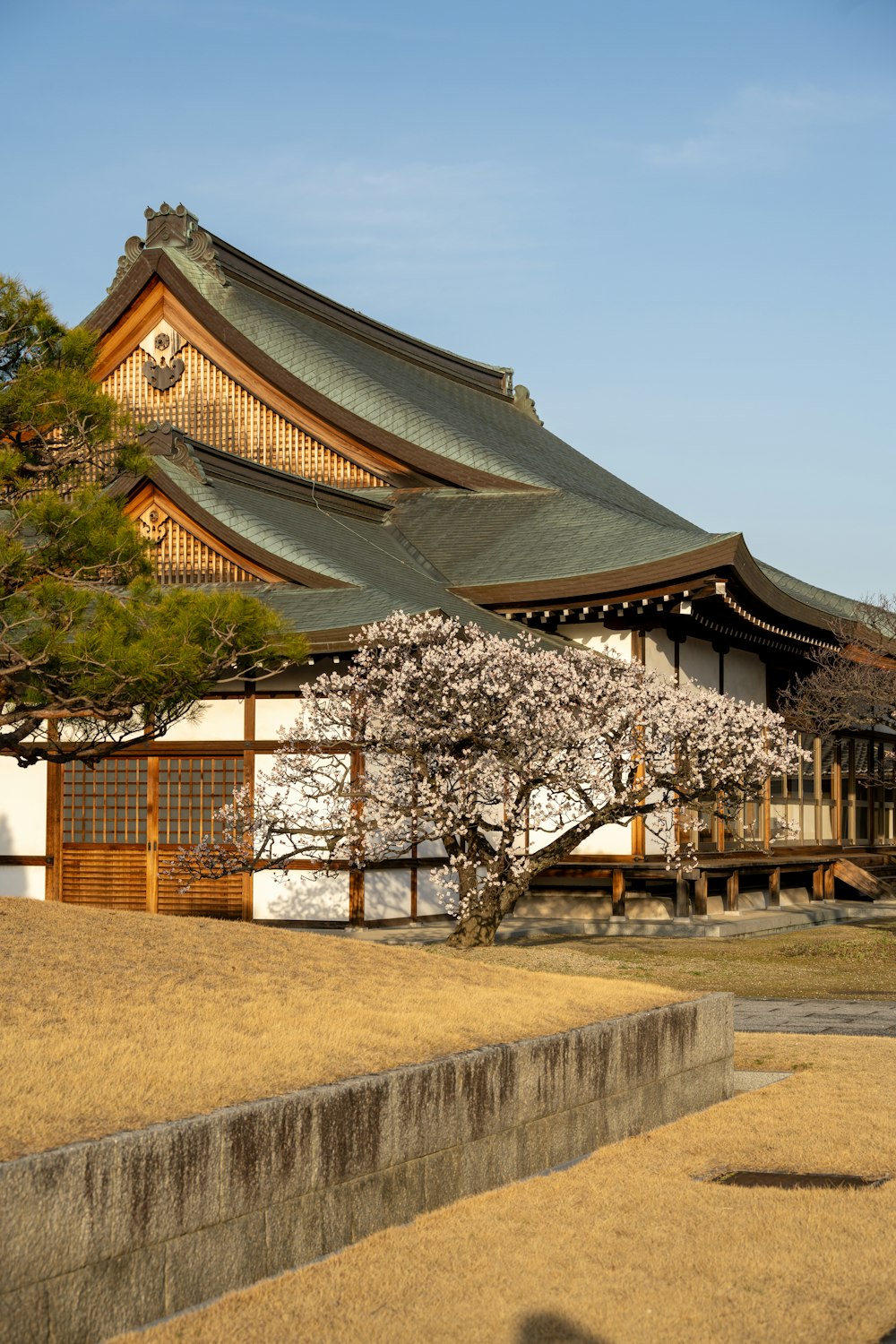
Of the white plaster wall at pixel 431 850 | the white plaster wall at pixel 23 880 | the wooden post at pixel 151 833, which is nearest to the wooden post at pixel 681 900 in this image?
the white plaster wall at pixel 431 850

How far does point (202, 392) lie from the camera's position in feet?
90.4

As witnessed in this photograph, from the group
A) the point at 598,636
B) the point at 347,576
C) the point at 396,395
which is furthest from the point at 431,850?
the point at 396,395

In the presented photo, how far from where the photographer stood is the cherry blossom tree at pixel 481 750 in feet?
54.6

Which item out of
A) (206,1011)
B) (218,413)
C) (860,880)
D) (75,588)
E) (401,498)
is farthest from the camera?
(860,880)

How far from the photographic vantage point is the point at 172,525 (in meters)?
22.1

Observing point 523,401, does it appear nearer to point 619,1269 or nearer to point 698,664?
point 698,664

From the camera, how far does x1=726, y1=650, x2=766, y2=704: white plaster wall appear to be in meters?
26.2

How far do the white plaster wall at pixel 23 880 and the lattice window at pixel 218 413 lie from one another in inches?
365

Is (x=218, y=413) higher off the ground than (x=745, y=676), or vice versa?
(x=218, y=413)

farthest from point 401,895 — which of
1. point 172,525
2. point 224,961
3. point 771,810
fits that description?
point 224,961

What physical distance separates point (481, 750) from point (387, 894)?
421cm

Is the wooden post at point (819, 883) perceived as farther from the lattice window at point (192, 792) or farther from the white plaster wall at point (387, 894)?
the lattice window at point (192, 792)

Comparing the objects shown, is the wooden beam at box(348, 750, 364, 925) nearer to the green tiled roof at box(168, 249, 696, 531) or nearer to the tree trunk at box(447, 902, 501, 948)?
the tree trunk at box(447, 902, 501, 948)

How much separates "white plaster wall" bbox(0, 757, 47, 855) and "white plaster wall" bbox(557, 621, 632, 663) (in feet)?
26.2
